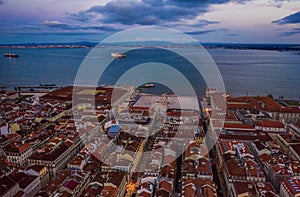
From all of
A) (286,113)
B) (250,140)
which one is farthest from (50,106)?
(286,113)

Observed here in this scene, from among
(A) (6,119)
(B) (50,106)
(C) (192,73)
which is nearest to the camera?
(A) (6,119)

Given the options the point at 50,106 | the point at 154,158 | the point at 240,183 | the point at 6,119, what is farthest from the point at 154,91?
the point at 240,183

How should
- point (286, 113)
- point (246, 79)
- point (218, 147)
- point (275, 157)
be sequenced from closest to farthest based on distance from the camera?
point (275, 157) → point (218, 147) → point (286, 113) → point (246, 79)

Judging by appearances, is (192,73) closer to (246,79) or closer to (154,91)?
(246,79)

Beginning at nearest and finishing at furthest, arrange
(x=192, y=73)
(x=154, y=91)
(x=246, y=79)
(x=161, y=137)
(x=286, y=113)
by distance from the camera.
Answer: (x=161, y=137) → (x=286, y=113) → (x=154, y=91) → (x=246, y=79) → (x=192, y=73)

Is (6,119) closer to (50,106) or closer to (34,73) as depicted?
(50,106)

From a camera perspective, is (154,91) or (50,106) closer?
(50,106)

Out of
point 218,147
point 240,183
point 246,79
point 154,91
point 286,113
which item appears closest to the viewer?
point 240,183

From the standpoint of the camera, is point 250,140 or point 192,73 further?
point 192,73

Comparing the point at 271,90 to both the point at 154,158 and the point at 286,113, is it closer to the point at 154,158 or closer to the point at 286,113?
the point at 286,113
